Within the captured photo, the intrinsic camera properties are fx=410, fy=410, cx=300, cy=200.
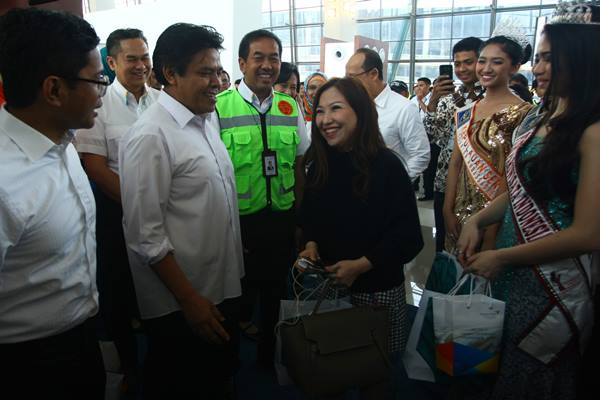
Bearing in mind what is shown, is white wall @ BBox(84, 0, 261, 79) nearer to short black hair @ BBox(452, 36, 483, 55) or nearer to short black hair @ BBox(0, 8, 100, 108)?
short black hair @ BBox(452, 36, 483, 55)

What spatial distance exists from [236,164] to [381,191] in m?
0.79

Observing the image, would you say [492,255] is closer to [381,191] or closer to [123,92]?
[381,191]

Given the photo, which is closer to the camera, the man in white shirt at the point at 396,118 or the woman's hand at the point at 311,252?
the woman's hand at the point at 311,252

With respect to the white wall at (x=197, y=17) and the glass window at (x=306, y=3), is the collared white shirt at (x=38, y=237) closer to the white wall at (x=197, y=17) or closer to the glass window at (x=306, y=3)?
the white wall at (x=197, y=17)

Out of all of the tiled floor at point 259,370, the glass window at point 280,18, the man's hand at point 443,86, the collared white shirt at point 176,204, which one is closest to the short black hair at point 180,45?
the collared white shirt at point 176,204

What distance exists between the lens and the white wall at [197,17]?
7.93m

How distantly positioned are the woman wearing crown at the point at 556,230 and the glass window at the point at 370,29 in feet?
31.1

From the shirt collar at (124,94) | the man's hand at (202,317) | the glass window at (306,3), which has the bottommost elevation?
the man's hand at (202,317)

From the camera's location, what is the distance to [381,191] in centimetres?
150

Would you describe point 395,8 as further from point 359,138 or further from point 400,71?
point 359,138

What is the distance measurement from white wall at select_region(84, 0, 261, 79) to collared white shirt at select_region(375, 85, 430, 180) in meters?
5.66

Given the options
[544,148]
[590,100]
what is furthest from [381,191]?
[590,100]

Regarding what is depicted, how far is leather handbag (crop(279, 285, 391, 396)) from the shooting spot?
124cm

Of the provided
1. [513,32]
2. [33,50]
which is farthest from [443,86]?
[33,50]
